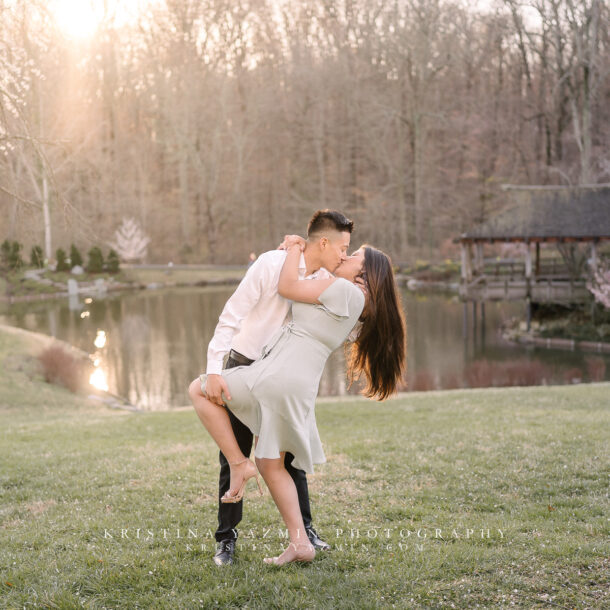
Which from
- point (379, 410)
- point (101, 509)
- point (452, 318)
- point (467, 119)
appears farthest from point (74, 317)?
point (467, 119)

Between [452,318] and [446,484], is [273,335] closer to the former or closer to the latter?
[446,484]

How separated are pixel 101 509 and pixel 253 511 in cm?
106

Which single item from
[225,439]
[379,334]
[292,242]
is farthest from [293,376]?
[292,242]

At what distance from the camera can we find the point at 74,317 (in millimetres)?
28953

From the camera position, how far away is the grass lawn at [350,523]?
121 inches

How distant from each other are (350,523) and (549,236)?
2372 cm

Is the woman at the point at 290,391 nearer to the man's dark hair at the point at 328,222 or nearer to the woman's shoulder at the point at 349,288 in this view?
the woman's shoulder at the point at 349,288

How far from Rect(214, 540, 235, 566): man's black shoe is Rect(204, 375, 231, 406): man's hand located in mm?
817

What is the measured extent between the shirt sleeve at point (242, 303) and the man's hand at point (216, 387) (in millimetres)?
110

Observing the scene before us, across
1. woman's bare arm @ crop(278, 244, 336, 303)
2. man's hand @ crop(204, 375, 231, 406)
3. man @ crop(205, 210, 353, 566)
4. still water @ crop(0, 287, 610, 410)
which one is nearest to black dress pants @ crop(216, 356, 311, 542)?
man @ crop(205, 210, 353, 566)

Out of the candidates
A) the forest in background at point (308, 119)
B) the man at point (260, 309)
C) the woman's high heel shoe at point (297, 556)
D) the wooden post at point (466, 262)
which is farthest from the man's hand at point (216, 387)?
the forest in background at point (308, 119)

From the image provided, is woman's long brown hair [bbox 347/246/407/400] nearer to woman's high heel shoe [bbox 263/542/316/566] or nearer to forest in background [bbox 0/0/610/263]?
woman's high heel shoe [bbox 263/542/316/566]

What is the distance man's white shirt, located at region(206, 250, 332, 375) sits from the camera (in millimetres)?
3320

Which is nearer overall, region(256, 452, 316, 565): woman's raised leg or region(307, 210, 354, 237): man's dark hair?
region(256, 452, 316, 565): woman's raised leg
